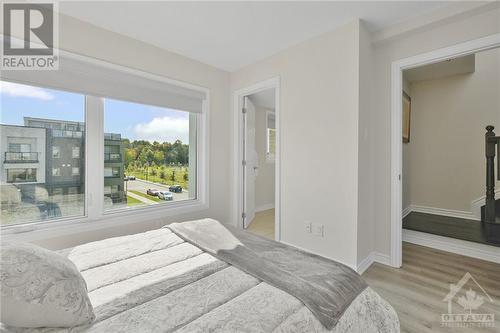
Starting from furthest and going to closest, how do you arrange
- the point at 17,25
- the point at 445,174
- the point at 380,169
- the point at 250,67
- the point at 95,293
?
the point at 445,174 < the point at 250,67 < the point at 380,169 < the point at 17,25 < the point at 95,293

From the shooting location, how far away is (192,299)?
3.37 ft

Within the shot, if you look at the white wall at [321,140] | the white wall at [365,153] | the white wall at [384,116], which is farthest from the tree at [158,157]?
the white wall at [384,116]

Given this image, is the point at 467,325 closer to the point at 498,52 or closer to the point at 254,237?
the point at 254,237

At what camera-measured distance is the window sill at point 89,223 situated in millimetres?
2131

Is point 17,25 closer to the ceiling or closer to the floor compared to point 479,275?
closer to the ceiling

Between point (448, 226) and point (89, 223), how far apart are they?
4.62 m

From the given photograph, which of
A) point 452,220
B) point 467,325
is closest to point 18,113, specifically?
point 467,325

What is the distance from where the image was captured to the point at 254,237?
5.76ft

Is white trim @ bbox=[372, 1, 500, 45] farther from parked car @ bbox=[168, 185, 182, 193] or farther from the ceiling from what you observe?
parked car @ bbox=[168, 185, 182, 193]

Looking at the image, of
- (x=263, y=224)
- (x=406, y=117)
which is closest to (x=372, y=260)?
(x=263, y=224)

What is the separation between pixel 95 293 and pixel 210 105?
9.28ft

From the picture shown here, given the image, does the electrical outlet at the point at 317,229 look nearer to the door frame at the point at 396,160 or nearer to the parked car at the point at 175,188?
the door frame at the point at 396,160

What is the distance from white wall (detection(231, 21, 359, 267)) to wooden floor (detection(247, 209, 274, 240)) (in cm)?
67

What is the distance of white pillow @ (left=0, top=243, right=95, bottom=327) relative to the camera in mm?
782
